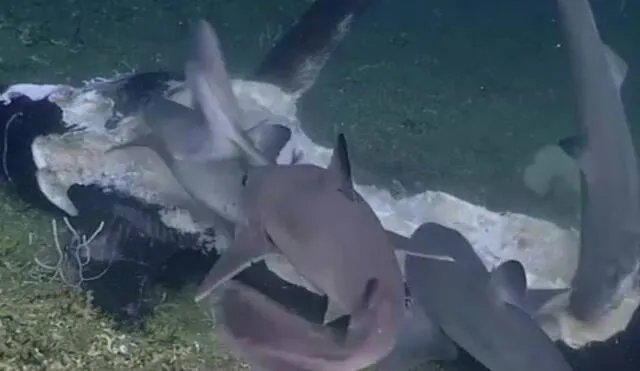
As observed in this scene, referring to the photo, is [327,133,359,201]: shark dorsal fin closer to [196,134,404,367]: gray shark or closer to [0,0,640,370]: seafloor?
[196,134,404,367]: gray shark

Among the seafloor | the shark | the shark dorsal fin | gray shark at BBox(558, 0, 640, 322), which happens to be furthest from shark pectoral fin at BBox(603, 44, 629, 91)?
the shark dorsal fin

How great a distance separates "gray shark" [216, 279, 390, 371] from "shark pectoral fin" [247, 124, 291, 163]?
1.48 m

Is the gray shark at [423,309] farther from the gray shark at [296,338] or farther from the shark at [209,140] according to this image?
the shark at [209,140]

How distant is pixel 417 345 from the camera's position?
3.45 meters

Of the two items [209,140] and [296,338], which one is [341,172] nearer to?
[296,338]

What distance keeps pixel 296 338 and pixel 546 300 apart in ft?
6.57

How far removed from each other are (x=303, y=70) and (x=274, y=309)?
10.5 ft

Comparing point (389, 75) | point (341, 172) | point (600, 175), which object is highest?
point (341, 172)

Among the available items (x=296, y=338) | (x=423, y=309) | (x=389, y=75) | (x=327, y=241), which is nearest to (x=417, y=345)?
(x=423, y=309)

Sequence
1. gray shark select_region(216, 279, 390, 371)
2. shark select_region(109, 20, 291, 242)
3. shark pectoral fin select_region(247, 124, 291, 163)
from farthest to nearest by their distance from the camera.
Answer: shark pectoral fin select_region(247, 124, 291, 163) < shark select_region(109, 20, 291, 242) < gray shark select_region(216, 279, 390, 371)

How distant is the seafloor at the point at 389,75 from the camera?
5410 mm

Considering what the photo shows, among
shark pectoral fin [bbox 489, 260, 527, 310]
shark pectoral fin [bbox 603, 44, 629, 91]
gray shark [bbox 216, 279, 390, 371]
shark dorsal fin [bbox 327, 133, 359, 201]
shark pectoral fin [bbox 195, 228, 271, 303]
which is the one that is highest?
shark dorsal fin [bbox 327, 133, 359, 201]

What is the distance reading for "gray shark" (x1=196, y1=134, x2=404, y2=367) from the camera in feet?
8.86

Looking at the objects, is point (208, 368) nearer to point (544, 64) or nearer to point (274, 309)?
point (274, 309)
